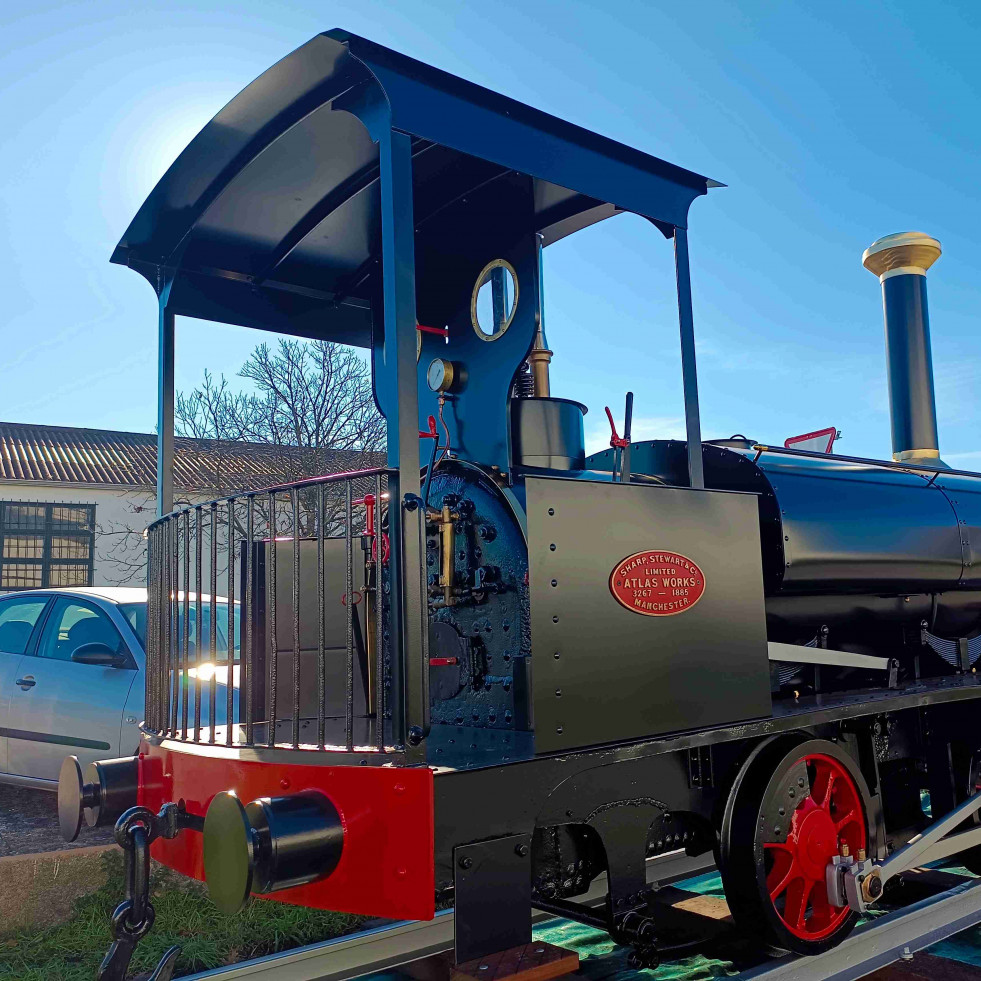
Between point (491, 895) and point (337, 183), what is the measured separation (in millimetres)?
2664

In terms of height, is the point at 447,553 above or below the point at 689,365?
below

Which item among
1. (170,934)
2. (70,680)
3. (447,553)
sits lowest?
(170,934)

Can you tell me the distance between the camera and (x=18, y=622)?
6.68m

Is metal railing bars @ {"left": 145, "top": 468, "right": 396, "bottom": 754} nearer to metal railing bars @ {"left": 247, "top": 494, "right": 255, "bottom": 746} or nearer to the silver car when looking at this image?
metal railing bars @ {"left": 247, "top": 494, "right": 255, "bottom": 746}

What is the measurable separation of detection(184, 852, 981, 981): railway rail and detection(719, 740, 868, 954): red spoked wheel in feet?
0.29

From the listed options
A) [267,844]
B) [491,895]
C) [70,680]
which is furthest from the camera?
[70,680]

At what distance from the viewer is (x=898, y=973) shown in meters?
3.49

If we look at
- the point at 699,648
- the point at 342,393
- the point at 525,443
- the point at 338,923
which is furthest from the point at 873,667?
the point at 342,393

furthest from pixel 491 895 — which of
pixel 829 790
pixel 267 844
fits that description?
pixel 829 790

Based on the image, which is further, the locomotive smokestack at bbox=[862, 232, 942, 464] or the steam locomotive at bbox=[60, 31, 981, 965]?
the locomotive smokestack at bbox=[862, 232, 942, 464]

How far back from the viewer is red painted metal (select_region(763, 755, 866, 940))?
3.38 metres

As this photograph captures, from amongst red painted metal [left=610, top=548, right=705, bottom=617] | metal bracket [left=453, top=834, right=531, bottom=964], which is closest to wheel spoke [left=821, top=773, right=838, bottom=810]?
red painted metal [left=610, top=548, right=705, bottom=617]

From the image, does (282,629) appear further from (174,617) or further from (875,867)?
(875,867)

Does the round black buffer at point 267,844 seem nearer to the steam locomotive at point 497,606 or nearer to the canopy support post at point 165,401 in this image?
the steam locomotive at point 497,606
